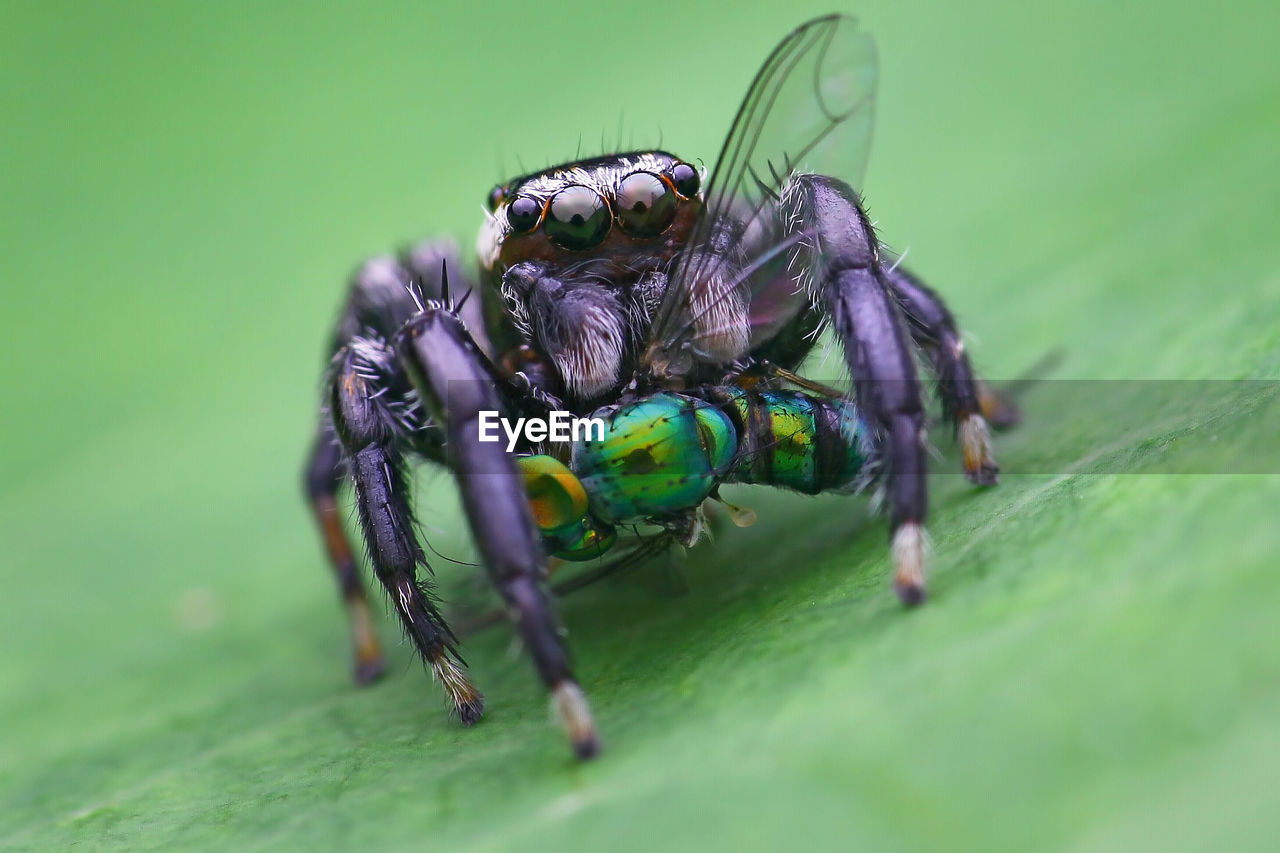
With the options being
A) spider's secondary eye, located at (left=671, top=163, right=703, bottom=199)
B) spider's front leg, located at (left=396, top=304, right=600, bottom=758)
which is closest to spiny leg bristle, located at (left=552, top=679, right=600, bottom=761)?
spider's front leg, located at (left=396, top=304, right=600, bottom=758)

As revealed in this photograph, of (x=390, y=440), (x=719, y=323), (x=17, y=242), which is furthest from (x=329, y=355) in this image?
(x=17, y=242)

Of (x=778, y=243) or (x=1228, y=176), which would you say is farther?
(x=1228, y=176)

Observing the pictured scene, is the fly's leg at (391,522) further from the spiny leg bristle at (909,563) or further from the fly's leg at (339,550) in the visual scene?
the spiny leg bristle at (909,563)

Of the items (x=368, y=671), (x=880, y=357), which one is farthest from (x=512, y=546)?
(x=368, y=671)

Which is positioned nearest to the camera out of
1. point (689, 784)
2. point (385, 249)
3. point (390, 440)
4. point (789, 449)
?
point (689, 784)

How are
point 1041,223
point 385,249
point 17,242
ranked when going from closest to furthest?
point 1041,223, point 385,249, point 17,242

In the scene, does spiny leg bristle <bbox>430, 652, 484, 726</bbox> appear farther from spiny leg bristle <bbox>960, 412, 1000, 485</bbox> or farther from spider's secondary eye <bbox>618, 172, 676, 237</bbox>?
spiny leg bristle <bbox>960, 412, 1000, 485</bbox>

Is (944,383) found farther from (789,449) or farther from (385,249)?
(385,249)
